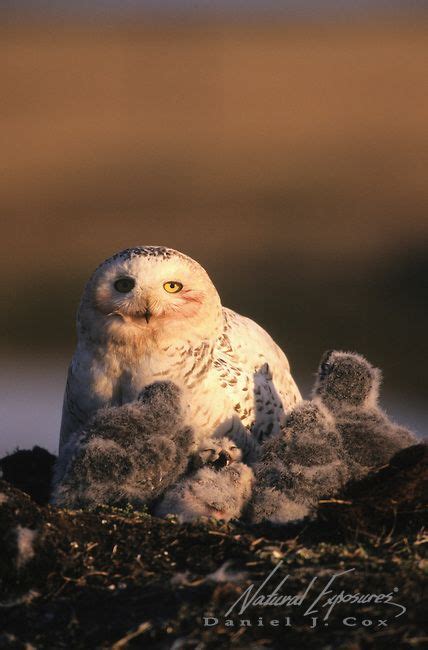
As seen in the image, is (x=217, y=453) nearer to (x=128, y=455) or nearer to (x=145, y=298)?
(x=128, y=455)

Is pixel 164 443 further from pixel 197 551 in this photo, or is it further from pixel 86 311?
pixel 86 311

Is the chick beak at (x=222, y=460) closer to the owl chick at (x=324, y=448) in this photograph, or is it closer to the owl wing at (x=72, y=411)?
the owl chick at (x=324, y=448)

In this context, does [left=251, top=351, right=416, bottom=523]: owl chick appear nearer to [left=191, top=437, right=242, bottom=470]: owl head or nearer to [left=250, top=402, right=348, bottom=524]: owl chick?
[left=250, top=402, right=348, bottom=524]: owl chick

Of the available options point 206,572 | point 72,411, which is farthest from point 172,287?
point 206,572

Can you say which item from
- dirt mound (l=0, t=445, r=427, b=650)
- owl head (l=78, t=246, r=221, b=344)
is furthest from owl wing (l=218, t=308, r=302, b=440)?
dirt mound (l=0, t=445, r=427, b=650)

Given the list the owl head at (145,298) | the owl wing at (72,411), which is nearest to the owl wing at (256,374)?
the owl head at (145,298)
